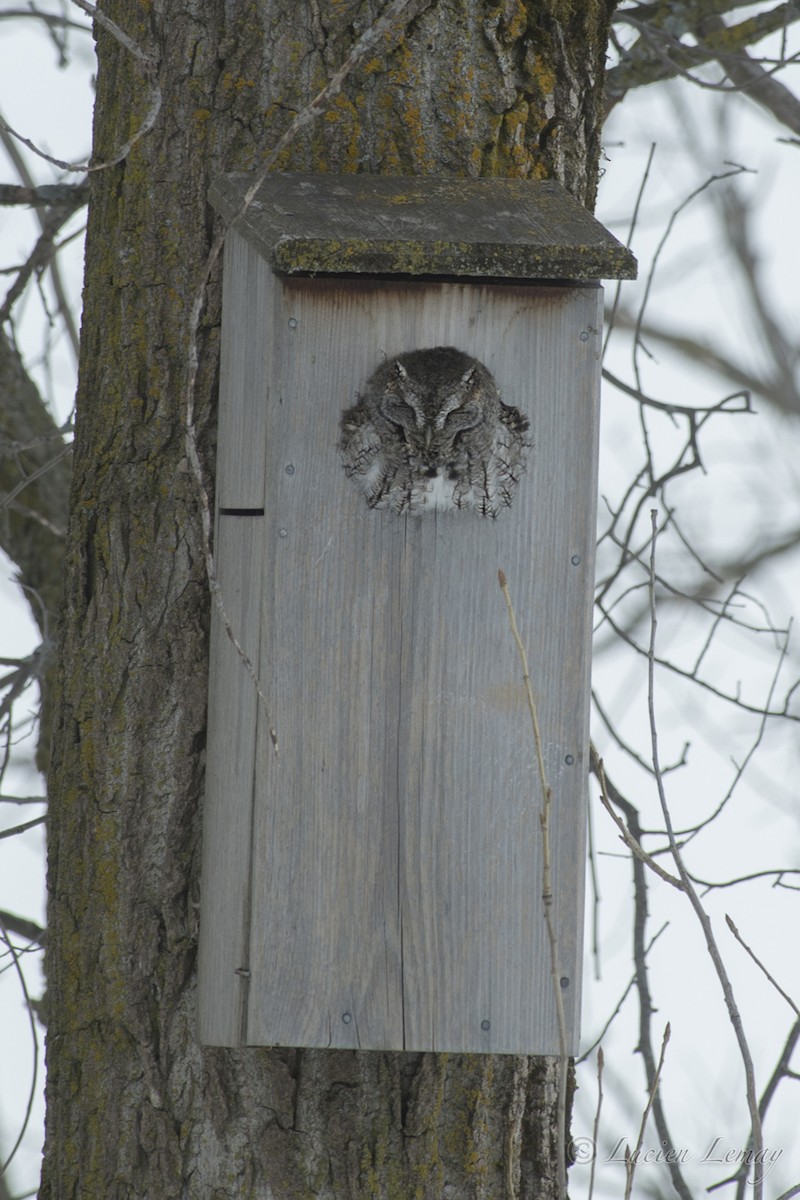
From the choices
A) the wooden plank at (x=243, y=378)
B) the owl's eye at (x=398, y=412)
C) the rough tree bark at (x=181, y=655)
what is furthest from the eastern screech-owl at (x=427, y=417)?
the rough tree bark at (x=181, y=655)

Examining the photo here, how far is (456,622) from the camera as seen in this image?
89.0 inches

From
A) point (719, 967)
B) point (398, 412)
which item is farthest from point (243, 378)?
point (719, 967)

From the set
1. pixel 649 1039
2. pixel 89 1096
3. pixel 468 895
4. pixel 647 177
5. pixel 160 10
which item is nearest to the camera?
pixel 468 895

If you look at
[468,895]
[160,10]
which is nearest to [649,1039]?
[468,895]

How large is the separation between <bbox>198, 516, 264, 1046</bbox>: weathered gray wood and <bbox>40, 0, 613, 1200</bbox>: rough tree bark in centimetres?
11

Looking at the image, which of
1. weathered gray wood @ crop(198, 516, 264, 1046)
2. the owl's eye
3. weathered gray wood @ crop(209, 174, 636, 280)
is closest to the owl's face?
the owl's eye

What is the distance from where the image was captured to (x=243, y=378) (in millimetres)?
2322

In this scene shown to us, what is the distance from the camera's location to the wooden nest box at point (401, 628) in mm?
2189

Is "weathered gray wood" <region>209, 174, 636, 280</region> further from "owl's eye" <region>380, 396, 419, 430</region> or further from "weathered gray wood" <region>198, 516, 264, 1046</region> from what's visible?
"weathered gray wood" <region>198, 516, 264, 1046</region>

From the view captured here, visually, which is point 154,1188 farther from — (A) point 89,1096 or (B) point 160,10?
(B) point 160,10

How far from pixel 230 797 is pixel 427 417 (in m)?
0.71

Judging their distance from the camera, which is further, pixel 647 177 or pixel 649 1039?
pixel 647 177

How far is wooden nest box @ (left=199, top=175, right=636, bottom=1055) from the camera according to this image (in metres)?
2.19

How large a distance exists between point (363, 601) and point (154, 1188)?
1033mm
